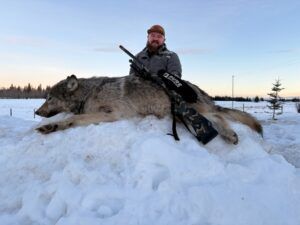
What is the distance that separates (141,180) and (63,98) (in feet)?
10.8

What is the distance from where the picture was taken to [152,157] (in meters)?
4.91

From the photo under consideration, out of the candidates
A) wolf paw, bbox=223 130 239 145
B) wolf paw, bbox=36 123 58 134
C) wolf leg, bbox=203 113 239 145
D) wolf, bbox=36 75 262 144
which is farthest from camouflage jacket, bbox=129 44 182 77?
wolf paw, bbox=36 123 58 134

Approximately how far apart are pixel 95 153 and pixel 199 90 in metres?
2.55

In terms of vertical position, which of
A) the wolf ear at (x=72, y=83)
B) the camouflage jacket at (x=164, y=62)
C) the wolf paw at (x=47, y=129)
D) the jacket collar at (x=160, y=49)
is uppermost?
the jacket collar at (x=160, y=49)

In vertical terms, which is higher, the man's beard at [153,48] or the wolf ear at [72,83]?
the man's beard at [153,48]

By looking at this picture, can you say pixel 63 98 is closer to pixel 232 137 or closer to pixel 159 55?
pixel 159 55

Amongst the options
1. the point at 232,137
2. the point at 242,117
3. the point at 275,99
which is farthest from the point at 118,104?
the point at 275,99

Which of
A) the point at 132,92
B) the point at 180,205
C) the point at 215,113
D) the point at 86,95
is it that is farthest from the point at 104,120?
the point at 180,205

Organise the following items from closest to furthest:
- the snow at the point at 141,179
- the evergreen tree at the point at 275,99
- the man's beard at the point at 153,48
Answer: the snow at the point at 141,179 → the man's beard at the point at 153,48 → the evergreen tree at the point at 275,99

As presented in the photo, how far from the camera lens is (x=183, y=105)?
592 cm

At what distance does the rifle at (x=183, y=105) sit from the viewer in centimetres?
562

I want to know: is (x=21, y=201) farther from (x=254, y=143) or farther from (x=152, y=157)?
(x=254, y=143)

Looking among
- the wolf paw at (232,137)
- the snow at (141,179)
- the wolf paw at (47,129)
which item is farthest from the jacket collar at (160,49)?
the wolf paw at (47,129)

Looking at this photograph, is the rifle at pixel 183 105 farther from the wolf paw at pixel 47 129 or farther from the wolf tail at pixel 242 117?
the wolf paw at pixel 47 129
